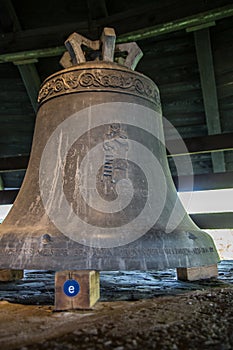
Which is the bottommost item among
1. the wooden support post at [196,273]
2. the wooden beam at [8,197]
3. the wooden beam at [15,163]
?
the wooden support post at [196,273]

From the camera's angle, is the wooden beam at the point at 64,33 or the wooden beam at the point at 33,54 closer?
the wooden beam at the point at 64,33

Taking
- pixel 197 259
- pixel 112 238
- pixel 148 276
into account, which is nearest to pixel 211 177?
pixel 148 276

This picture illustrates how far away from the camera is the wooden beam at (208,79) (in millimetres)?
2696

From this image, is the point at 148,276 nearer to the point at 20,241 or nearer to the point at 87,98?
the point at 20,241

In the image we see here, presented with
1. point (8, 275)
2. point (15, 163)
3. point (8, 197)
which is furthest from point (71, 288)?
point (8, 197)

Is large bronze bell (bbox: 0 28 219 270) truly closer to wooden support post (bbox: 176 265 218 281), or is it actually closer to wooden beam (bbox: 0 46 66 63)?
wooden support post (bbox: 176 265 218 281)

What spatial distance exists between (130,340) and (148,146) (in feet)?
3.01

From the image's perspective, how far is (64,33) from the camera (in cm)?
247

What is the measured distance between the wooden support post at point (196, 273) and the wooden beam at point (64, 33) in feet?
5.74

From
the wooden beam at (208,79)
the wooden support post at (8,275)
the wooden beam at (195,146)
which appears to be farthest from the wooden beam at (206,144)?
the wooden support post at (8,275)

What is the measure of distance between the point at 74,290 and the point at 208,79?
2.51m

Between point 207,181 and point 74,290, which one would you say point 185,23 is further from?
point 74,290

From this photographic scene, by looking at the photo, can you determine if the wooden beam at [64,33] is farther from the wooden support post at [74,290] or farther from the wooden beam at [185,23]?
the wooden support post at [74,290]

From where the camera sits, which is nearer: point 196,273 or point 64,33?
point 196,273
